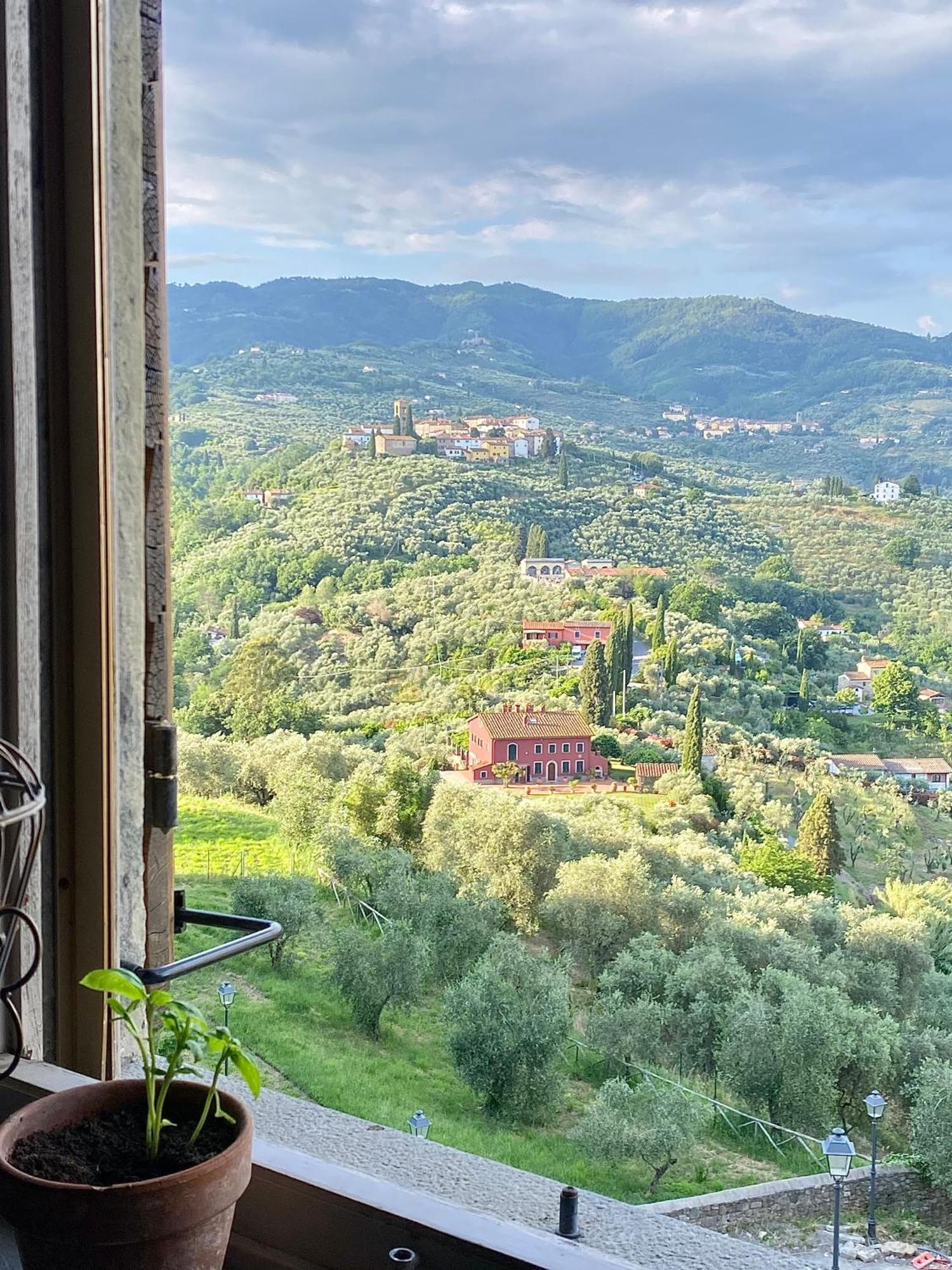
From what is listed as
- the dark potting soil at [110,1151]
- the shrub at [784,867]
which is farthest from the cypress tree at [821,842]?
the dark potting soil at [110,1151]

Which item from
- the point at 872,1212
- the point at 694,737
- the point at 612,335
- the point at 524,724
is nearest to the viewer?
the point at 872,1212

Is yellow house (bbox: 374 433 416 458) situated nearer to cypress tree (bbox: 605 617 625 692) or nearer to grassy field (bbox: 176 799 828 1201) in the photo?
cypress tree (bbox: 605 617 625 692)

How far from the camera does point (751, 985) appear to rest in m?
5.60

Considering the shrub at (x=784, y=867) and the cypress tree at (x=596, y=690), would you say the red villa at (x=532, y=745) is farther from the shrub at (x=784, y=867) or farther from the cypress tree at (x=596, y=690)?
the shrub at (x=784, y=867)

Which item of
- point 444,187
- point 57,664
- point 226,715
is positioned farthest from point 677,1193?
point 444,187

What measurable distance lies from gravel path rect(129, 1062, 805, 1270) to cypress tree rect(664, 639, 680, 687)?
4233mm

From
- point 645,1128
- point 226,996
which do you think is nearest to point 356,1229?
point 645,1128

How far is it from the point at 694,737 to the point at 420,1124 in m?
2.33

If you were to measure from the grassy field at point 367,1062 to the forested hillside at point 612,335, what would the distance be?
3.41 metres

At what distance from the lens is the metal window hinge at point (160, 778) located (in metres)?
0.90

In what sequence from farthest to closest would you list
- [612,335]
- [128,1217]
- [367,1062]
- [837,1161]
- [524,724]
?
[612,335] < [524,724] < [367,1062] < [837,1161] < [128,1217]

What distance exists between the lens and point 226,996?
5.64 metres

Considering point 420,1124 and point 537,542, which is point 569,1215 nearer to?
point 420,1124

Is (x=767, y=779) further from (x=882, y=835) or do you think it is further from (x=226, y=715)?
(x=226, y=715)
